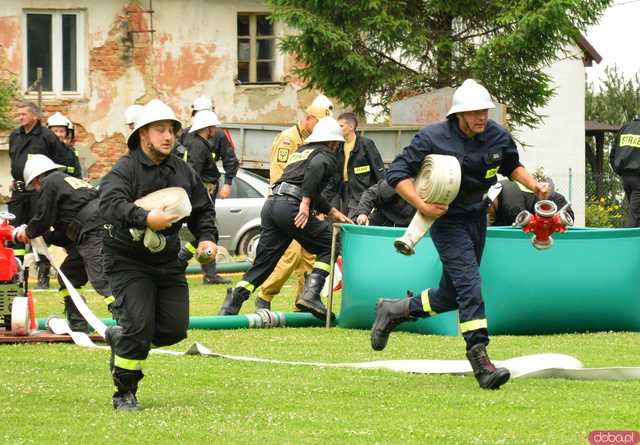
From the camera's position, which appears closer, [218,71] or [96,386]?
[96,386]

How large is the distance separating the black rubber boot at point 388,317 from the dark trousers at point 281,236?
9.54ft

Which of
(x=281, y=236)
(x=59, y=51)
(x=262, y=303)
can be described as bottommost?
(x=262, y=303)

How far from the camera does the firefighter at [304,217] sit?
13062 mm

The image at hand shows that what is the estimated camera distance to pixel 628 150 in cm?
1588

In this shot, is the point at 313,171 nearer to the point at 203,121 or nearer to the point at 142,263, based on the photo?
the point at 142,263

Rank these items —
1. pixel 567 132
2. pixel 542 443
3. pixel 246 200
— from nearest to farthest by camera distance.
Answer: pixel 542 443, pixel 246 200, pixel 567 132

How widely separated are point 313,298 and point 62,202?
2.39 m

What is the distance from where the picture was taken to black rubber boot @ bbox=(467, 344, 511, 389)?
354 inches

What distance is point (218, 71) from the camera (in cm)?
3331

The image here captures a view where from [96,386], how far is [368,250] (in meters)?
3.88

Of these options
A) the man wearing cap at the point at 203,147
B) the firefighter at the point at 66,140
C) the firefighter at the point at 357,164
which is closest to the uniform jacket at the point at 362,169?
the firefighter at the point at 357,164

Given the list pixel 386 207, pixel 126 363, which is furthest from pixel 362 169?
pixel 126 363

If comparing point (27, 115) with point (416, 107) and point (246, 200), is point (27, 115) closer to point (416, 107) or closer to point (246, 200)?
point (246, 200)

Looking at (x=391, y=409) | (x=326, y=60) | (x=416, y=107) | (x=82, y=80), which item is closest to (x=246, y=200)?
(x=416, y=107)
